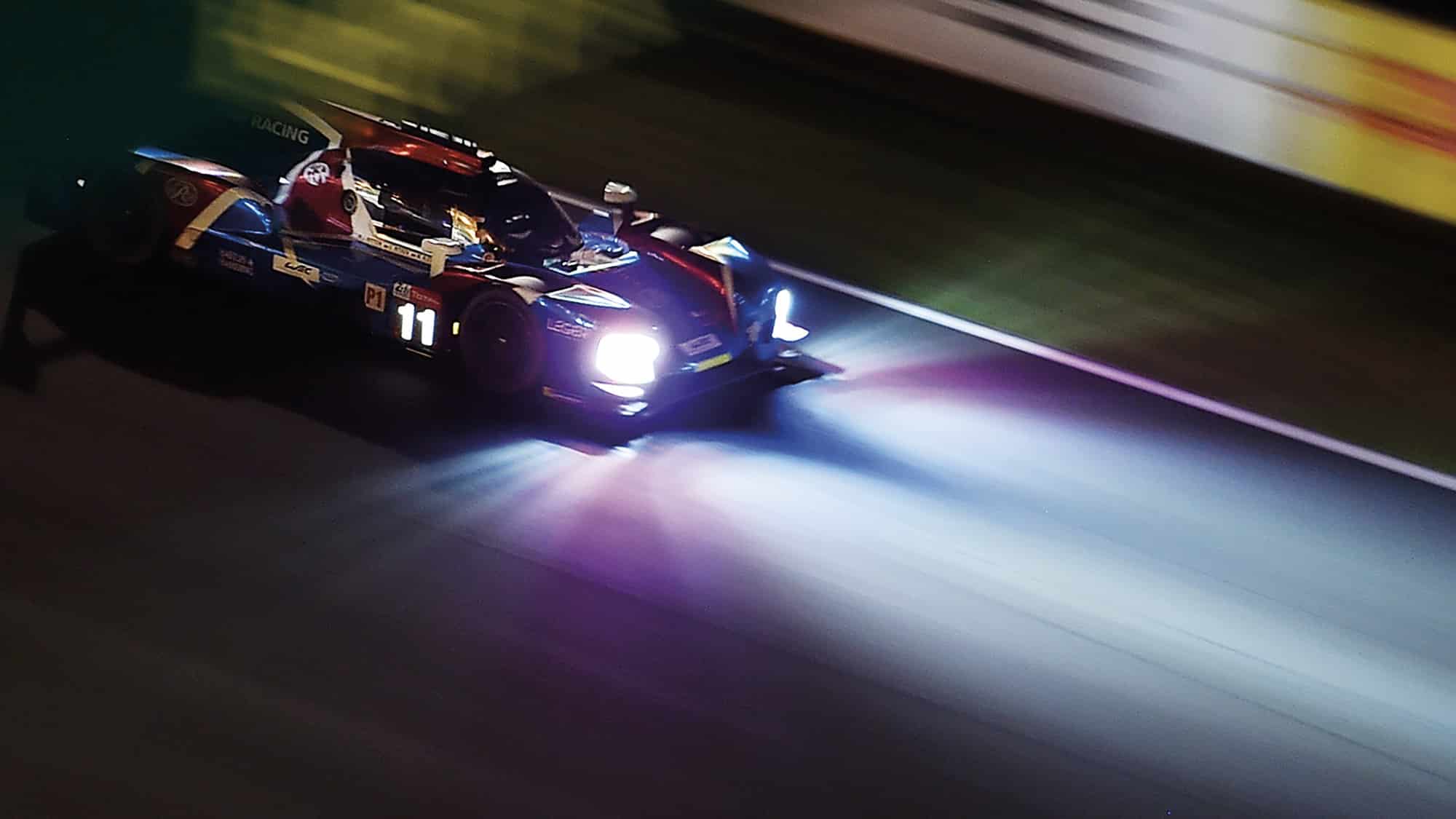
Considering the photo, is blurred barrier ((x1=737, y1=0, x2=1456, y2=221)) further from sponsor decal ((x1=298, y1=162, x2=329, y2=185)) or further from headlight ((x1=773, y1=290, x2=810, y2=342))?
sponsor decal ((x1=298, y1=162, x2=329, y2=185))

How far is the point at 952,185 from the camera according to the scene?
33.7ft

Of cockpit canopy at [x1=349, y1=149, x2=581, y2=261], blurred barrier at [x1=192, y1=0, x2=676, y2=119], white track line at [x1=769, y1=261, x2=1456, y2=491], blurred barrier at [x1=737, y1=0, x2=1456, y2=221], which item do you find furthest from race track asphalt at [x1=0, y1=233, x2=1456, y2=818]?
blurred barrier at [x1=192, y1=0, x2=676, y2=119]

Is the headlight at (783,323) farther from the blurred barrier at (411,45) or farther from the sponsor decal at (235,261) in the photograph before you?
the blurred barrier at (411,45)

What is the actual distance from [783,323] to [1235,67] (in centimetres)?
478

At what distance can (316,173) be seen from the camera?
23.5 ft

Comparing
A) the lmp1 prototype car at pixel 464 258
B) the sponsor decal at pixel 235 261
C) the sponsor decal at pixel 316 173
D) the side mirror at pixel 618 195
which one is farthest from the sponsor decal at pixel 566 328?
the sponsor decal at pixel 235 261

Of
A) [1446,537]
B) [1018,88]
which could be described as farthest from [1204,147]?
[1446,537]

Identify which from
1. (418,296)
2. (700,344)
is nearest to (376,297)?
(418,296)

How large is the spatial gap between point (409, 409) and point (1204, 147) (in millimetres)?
6233

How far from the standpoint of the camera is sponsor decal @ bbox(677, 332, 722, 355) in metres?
6.71

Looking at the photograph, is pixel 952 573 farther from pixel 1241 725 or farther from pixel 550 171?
pixel 550 171

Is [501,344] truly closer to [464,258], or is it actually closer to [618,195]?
[464,258]

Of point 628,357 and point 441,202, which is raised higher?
point 441,202

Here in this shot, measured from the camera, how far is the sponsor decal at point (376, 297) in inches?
268
